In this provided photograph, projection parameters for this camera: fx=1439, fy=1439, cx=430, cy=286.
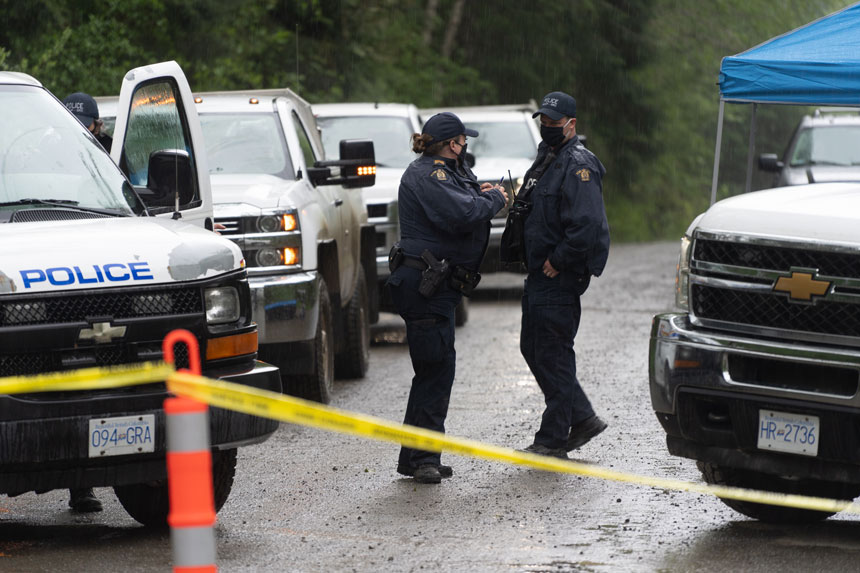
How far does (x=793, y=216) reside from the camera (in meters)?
5.92

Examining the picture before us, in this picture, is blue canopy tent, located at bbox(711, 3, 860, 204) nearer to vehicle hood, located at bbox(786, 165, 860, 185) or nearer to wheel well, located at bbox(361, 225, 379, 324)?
wheel well, located at bbox(361, 225, 379, 324)

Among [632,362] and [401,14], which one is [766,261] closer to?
[632,362]

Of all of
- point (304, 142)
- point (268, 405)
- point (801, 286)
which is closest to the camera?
point (268, 405)

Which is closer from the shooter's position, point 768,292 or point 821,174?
point 768,292

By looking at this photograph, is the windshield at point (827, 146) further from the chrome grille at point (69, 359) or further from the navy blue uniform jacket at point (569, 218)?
the chrome grille at point (69, 359)

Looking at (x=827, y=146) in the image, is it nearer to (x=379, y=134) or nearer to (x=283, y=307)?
(x=379, y=134)

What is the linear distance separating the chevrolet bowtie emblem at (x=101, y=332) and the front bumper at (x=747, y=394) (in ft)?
7.43

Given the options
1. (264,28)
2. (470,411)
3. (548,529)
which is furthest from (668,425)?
(264,28)

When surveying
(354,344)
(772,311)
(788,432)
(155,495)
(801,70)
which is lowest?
(354,344)

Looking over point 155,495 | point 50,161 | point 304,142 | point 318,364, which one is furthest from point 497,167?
point 155,495

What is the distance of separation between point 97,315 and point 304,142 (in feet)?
17.6

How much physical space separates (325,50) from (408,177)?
16.5 m

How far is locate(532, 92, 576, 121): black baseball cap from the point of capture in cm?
787

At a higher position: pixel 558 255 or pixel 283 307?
pixel 558 255
